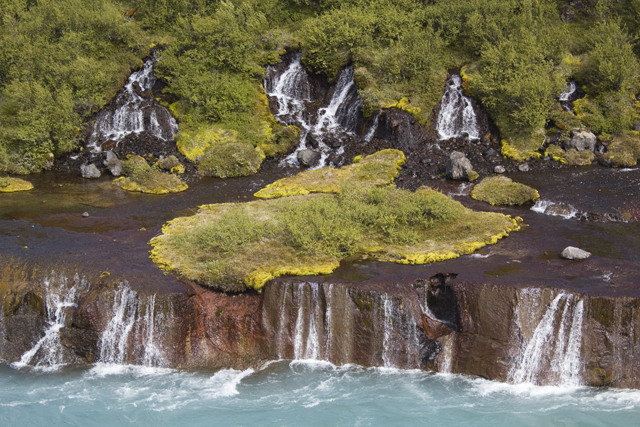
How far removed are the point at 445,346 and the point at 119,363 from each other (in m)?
9.43

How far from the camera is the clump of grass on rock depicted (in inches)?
1052

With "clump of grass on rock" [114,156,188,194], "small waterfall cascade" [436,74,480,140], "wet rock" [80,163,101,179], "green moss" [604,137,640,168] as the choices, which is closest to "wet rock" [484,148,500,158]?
"small waterfall cascade" [436,74,480,140]

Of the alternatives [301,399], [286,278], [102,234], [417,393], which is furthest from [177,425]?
[102,234]

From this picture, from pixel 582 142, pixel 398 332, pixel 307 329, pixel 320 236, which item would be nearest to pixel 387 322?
pixel 398 332

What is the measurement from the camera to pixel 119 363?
16906mm

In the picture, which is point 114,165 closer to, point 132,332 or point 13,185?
point 13,185

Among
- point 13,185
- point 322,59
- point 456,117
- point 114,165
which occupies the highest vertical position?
point 322,59

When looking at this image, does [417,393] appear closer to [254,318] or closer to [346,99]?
[254,318]

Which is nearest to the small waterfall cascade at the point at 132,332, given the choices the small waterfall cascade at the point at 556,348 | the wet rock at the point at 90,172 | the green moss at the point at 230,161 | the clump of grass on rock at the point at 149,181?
the small waterfall cascade at the point at 556,348

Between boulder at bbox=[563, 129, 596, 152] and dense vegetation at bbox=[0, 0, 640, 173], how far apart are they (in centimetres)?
91

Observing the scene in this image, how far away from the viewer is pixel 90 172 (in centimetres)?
2878

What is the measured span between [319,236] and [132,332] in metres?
6.49

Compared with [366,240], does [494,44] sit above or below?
above

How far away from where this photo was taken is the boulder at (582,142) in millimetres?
28109
